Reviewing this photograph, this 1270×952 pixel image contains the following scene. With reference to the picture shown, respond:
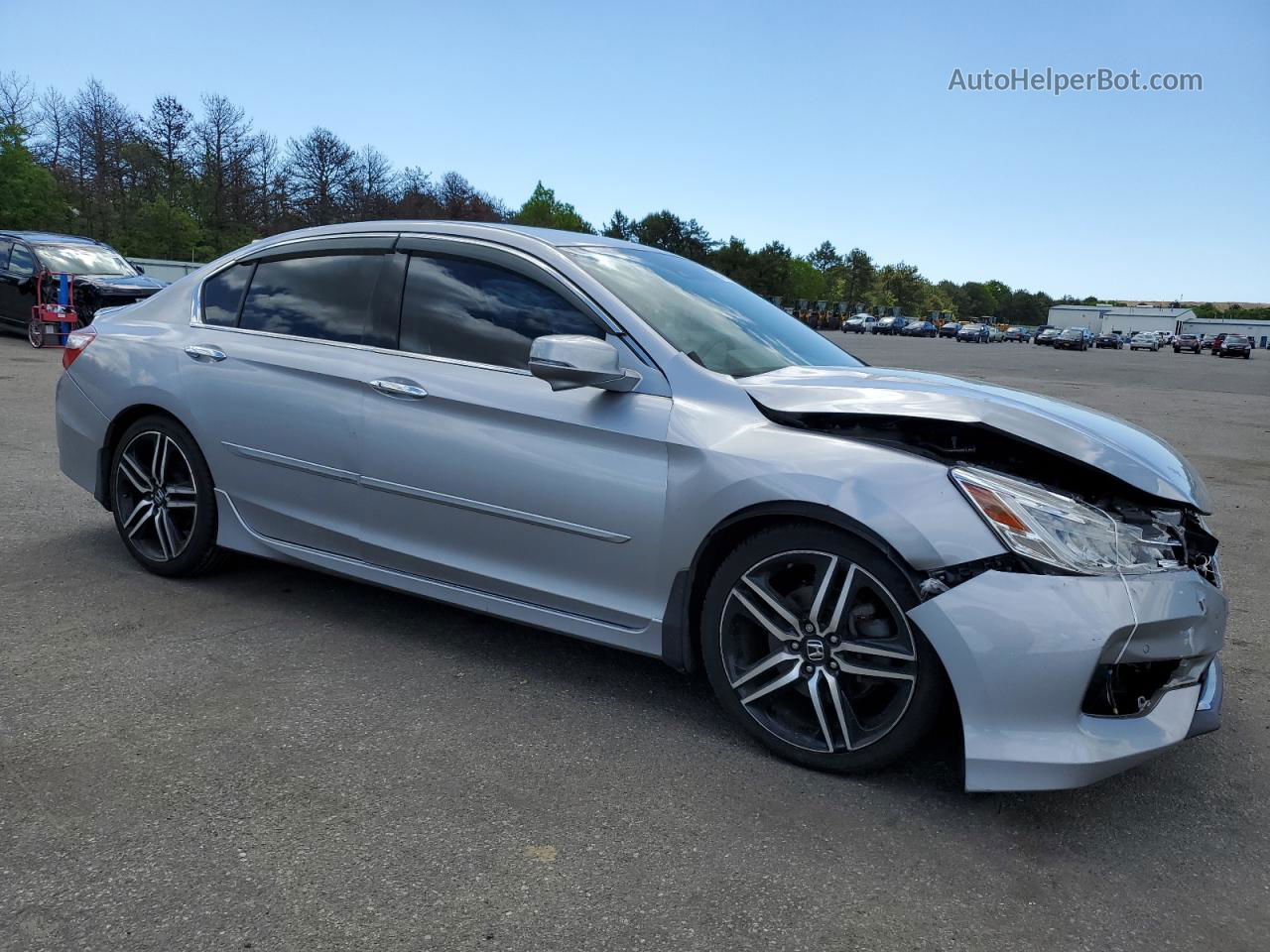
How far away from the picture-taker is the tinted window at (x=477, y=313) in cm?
363

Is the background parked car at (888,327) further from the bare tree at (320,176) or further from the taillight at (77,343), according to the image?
the taillight at (77,343)

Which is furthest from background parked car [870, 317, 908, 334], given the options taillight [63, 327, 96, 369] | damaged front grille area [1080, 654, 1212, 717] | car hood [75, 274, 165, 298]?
damaged front grille area [1080, 654, 1212, 717]

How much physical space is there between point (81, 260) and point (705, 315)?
1679 centimetres

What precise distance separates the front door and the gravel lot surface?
1.46ft

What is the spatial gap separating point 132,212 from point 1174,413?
6388cm

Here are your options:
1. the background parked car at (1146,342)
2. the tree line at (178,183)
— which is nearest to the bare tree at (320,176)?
the tree line at (178,183)

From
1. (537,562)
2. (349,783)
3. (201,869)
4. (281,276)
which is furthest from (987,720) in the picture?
(281,276)

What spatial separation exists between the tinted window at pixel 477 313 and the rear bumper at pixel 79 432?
1.86m

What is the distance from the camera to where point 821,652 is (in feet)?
9.82

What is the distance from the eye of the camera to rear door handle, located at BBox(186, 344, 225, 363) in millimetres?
4379

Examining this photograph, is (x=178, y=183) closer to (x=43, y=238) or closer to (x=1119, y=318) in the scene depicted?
(x=43, y=238)

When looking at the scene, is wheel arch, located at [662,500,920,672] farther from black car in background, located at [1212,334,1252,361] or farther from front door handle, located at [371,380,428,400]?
black car in background, located at [1212,334,1252,361]

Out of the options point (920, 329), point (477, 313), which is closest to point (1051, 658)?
Result: point (477, 313)

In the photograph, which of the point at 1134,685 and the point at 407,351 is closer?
the point at 1134,685
